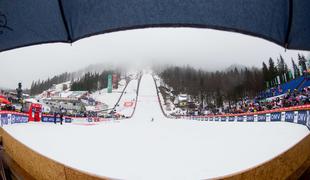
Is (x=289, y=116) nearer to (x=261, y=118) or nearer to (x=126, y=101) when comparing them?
(x=261, y=118)

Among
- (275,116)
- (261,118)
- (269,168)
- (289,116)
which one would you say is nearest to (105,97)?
(261,118)

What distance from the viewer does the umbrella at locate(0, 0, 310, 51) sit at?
147 centimetres

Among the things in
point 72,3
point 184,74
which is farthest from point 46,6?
point 184,74

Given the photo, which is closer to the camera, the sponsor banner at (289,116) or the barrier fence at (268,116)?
the barrier fence at (268,116)

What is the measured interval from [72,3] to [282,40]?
1482 mm

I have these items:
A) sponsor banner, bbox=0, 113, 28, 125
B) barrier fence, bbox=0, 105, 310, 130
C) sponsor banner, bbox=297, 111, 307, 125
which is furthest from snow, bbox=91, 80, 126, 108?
sponsor banner, bbox=297, 111, 307, 125

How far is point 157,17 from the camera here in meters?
1.57

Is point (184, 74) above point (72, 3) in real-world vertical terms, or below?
above

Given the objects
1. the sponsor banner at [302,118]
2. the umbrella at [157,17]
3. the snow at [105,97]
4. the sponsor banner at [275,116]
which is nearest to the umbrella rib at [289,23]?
the umbrella at [157,17]

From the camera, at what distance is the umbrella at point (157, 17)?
1474 millimetres

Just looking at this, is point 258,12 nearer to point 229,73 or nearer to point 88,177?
point 88,177

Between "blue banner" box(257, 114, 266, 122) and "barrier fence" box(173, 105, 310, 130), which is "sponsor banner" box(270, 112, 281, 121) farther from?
"blue banner" box(257, 114, 266, 122)

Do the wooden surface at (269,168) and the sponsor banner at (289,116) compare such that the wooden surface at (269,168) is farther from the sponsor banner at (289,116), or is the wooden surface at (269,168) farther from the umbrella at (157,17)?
the sponsor banner at (289,116)

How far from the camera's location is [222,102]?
36.2m
